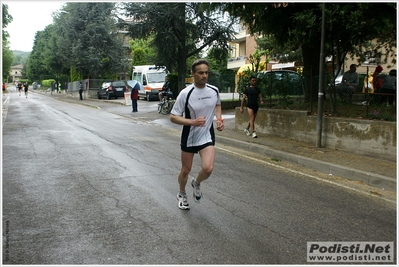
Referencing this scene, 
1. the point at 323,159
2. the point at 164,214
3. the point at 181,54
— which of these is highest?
the point at 181,54

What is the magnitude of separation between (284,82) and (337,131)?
3420 millimetres

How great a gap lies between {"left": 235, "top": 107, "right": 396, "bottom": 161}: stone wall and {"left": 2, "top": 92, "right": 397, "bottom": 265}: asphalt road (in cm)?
241

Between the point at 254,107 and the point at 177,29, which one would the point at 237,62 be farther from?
the point at 254,107

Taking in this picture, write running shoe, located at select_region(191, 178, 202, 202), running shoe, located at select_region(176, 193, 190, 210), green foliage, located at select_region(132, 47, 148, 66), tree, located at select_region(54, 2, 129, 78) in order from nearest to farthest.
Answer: running shoe, located at select_region(176, 193, 190, 210) → running shoe, located at select_region(191, 178, 202, 202) → tree, located at select_region(54, 2, 129, 78) → green foliage, located at select_region(132, 47, 148, 66)

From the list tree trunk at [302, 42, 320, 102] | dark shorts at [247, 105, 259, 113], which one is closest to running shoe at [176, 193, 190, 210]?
dark shorts at [247, 105, 259, 113]

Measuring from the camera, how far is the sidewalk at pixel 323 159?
25.6 feet

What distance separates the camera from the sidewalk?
7814 millimetres

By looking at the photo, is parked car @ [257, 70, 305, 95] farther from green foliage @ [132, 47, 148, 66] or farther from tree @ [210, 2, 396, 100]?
green foliage @ [132, 47, 148, 66]

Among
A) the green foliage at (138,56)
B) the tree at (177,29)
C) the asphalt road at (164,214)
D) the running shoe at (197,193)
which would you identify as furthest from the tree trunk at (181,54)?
the green foliage at (138,56)

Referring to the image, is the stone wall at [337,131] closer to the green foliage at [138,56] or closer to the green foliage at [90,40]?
the green foliage at [90,40]

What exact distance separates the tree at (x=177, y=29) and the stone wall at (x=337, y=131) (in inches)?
486

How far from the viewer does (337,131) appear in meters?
10.7

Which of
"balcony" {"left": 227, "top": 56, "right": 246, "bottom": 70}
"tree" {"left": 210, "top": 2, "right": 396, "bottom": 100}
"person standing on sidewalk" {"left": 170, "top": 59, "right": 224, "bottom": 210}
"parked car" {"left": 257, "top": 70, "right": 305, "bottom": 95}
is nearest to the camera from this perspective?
"person standing on sidewalk" {"left": 170, "top": 59, "right": 224, "bottom": 210}

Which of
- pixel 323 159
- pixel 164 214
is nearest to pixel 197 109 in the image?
pixel 164 214
